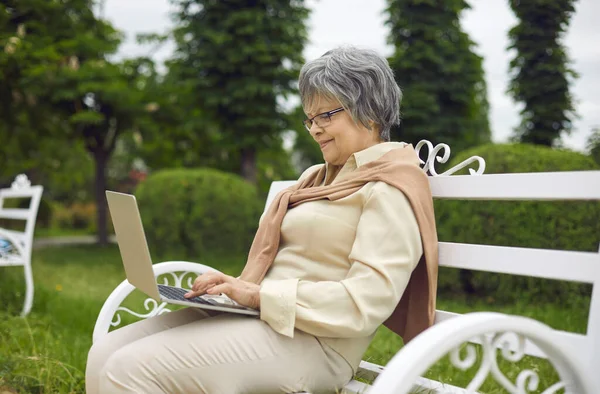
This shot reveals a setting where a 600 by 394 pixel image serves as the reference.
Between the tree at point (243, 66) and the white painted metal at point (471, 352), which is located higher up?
the tree at point (243, 66)

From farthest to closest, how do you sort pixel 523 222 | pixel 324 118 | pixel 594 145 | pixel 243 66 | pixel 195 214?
pixel 243 66
pixel 195 214
pixel 523 222
pixel 594 145
pixel 324 118

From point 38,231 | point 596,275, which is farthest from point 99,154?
point 596,275

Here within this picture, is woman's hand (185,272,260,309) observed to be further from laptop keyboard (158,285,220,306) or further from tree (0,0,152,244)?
tree (0,0,152,244)

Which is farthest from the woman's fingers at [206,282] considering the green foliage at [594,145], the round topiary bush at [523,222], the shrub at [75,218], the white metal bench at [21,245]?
the shrub at [75,218]

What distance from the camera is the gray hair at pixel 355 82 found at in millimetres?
2088

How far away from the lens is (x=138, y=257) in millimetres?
1883

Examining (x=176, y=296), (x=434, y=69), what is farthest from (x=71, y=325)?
(x=434, y=69)

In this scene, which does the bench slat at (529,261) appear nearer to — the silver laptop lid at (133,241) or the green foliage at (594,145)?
the silver laptop lid at (133,241)

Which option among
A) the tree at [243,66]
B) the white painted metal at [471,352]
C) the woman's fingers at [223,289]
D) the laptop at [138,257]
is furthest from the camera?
the tree at [243,66]

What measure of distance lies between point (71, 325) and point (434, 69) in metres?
9.24

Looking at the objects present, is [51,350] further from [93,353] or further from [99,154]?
[99,154]

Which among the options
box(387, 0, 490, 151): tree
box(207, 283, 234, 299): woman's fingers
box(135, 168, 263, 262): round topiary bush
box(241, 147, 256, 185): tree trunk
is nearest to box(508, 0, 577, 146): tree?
box(387, 0, 490, 151): tree

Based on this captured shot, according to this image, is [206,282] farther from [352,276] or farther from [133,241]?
[352,276]

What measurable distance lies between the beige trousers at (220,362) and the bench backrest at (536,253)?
492mm
